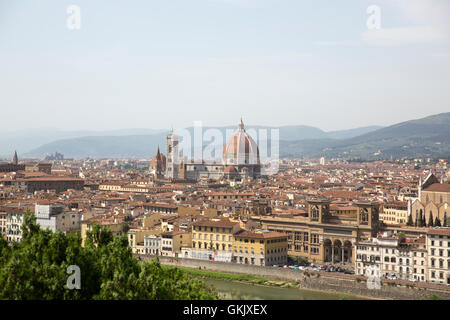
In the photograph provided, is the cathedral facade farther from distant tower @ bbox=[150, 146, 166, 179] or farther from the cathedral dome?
distant tower @ bbox=[150, 146, 166, 179]

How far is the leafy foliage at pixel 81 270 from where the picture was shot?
1260 cm

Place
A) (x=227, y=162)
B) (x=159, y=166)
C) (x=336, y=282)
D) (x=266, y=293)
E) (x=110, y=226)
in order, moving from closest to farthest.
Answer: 1. (x=266, y=293)
2. (x=336, y=282)
3. (x=110, y=226)
4. (x=159, y=166)
5. (x=227, y=162)

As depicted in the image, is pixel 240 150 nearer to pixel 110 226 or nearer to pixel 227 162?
pixel 227 162

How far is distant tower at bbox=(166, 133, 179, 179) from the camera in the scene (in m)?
81.0

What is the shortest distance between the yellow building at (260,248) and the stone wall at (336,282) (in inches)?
39.6

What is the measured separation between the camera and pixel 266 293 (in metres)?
24.0

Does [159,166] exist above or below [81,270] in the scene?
above

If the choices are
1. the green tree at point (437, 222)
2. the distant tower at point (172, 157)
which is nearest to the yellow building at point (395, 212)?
the green tree at point (437, 222)

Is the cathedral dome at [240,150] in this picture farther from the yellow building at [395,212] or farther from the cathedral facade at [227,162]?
the yellow building at [395,212]

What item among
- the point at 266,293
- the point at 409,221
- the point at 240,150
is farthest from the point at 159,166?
the point at 266,293

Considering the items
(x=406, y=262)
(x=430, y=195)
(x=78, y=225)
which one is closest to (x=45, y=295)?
(x=406, y=262)

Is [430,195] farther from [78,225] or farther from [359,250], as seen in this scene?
[78,225]

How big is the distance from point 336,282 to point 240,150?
2240 inches
